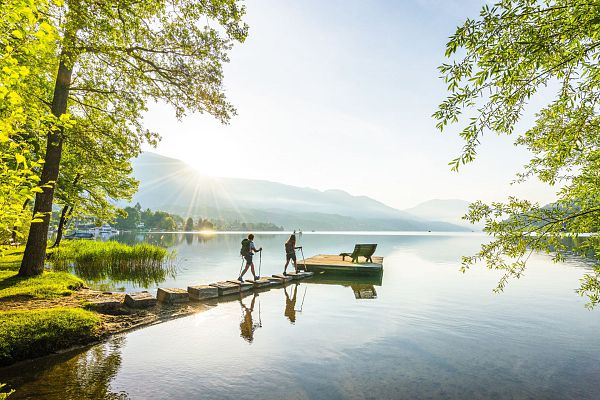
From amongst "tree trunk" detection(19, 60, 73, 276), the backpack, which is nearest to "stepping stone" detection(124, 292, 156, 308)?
"tree trunk" detection(19, 60, 73, 276)

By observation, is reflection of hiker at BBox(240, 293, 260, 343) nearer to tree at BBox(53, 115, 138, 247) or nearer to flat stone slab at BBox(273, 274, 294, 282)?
flat stone slab at BBox(273, 274, 294, 282)

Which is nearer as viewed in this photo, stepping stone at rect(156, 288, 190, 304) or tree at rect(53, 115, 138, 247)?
stepping stone at rect(156, 288, 190, 304)

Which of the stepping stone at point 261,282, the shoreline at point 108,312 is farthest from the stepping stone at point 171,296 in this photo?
the stepping stone at point 261,282

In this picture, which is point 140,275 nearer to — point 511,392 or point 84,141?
point 84,141

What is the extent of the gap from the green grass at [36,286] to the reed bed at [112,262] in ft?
28.9

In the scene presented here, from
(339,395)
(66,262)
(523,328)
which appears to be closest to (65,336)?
(339,395)

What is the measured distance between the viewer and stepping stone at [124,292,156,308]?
13812 millimetres

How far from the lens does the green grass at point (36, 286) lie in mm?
12934

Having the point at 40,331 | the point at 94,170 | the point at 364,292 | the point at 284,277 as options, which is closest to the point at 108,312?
the point at 40,331

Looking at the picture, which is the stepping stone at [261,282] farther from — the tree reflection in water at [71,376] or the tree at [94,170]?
the tree reflection in water at [71,376]

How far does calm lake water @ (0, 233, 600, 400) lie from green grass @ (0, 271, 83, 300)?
5.29m

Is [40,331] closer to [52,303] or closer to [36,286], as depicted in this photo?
[52,303]

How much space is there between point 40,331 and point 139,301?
4.86m

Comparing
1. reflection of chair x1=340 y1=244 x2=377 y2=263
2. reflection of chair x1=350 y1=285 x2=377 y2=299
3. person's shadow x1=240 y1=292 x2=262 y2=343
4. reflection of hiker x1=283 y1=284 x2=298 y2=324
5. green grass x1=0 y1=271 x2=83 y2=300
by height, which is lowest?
reflection of chair x1=350 y1=285 x2=377 y2=299
